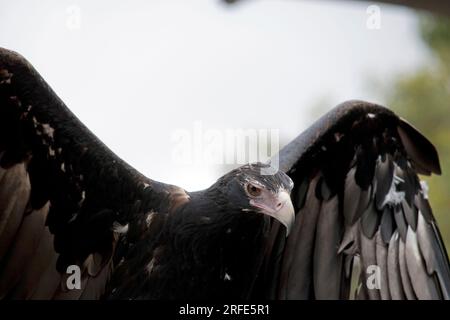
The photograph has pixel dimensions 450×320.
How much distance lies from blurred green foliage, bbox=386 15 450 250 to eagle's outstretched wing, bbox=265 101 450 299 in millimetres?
12597

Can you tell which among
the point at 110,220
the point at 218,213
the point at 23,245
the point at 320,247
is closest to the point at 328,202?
the point at 320,247

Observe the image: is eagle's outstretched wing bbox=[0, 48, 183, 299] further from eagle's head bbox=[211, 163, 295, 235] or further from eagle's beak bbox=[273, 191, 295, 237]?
eagle's beak bbox=[273, 191, 295, 237]

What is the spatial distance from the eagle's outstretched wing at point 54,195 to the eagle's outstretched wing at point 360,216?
4.68 ft

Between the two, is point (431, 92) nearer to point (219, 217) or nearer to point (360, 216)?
point (360, 216)

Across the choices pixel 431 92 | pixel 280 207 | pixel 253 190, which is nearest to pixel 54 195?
pixel 253 190

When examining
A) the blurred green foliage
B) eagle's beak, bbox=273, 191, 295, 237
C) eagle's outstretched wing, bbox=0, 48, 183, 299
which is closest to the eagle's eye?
eagle's beak, bbox=273, 191, 295, 237

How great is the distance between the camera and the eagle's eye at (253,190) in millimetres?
6554

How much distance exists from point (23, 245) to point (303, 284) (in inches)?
94.2

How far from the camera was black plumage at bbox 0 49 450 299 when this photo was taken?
21.8 feet

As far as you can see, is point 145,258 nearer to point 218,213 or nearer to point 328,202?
point 218,213

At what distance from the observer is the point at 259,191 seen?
21.5 ft

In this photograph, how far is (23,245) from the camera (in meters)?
7.04

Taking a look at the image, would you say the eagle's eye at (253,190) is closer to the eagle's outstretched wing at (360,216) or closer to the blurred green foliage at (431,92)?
the eagle's outstretched wing at (360,216)
